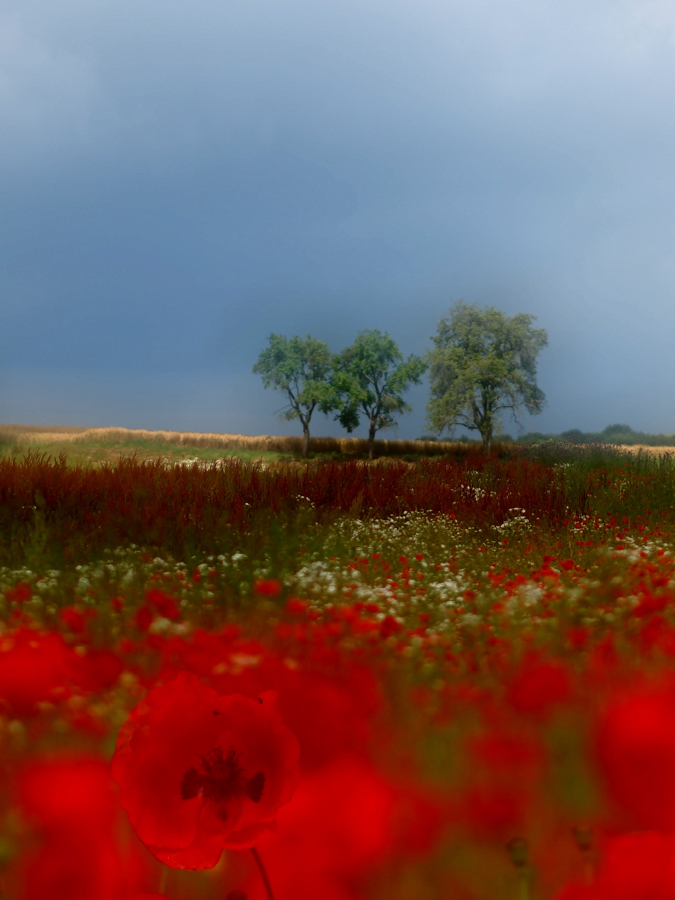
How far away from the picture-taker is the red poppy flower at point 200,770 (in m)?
0.97

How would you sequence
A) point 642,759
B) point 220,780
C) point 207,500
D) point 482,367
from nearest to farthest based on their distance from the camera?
1. point 220,780
2. point 642,759
3. point 207,500
4. point 482,367

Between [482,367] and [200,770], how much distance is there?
37.0m

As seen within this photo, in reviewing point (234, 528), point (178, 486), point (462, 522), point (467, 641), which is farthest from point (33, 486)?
point (467, 641)

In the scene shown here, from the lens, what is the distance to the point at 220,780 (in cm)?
106

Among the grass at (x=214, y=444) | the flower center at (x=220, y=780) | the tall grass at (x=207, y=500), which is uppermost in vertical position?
the grass at (x=214, y=444)

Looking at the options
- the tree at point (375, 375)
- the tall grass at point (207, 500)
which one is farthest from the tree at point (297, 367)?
the tall grass at point (207, 500)

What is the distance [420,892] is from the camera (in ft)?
3.51

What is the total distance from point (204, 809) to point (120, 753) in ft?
0.56

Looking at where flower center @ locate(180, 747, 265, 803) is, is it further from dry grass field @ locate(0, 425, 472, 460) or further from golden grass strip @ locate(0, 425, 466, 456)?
golden grass strip @ locate(0, 425, 466, 456)

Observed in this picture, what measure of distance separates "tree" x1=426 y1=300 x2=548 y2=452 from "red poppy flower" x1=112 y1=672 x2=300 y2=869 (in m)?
34.1

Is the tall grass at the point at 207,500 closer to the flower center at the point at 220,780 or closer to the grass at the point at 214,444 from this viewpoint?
the flower center at the point at 220,780

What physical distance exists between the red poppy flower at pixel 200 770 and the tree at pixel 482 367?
3414 centimetres

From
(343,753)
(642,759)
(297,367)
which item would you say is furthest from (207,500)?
(297,367)

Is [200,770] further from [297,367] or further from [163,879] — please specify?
[297,367]
